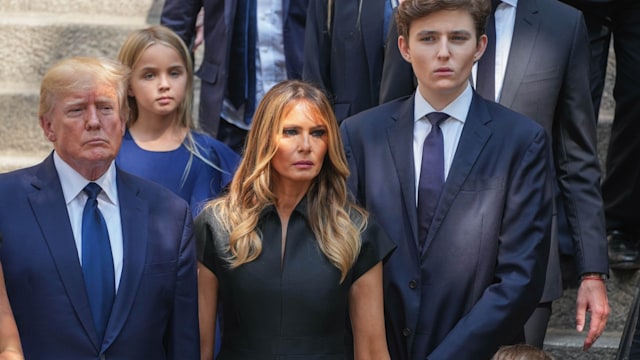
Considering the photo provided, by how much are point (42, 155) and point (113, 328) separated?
2795 millimetres

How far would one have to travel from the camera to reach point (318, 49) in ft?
16.6

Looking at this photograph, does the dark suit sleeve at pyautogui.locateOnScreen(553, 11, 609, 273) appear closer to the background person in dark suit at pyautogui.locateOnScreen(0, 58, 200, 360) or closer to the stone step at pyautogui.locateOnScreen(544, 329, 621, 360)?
the stone step at pyautogui.locateOnScreen(544, 329, 621, 360)

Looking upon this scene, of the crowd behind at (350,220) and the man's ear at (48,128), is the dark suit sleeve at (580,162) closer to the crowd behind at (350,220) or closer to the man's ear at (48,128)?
the crowd behind at (350,220)

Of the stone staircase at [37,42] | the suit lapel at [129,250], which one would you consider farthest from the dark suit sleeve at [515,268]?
the stone staircase at [37,42]

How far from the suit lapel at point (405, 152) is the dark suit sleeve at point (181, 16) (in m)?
1.88

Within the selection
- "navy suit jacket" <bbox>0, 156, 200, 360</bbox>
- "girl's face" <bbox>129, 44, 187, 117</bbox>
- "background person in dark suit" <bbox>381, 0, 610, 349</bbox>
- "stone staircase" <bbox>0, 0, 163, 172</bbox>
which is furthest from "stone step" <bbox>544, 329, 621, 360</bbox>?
"stone staircase" <bbox>0, 0, 163, 172</bbox>

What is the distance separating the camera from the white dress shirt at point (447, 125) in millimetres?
4016

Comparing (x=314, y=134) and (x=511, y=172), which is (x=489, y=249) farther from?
(x=314, y=134)

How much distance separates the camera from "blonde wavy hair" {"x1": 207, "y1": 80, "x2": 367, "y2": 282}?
12.6 feet

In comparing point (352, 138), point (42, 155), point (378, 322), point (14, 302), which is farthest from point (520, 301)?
point (42, 155)

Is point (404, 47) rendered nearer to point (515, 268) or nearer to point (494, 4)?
point (494, 4)

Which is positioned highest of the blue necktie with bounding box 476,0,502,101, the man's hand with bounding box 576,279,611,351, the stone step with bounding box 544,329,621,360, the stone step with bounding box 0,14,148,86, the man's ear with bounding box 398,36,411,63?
the man's ear with bounding box 398,36,411,63

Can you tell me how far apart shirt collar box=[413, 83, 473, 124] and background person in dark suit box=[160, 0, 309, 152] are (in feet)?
5.03

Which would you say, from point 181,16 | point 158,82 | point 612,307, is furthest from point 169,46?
point 612,307
